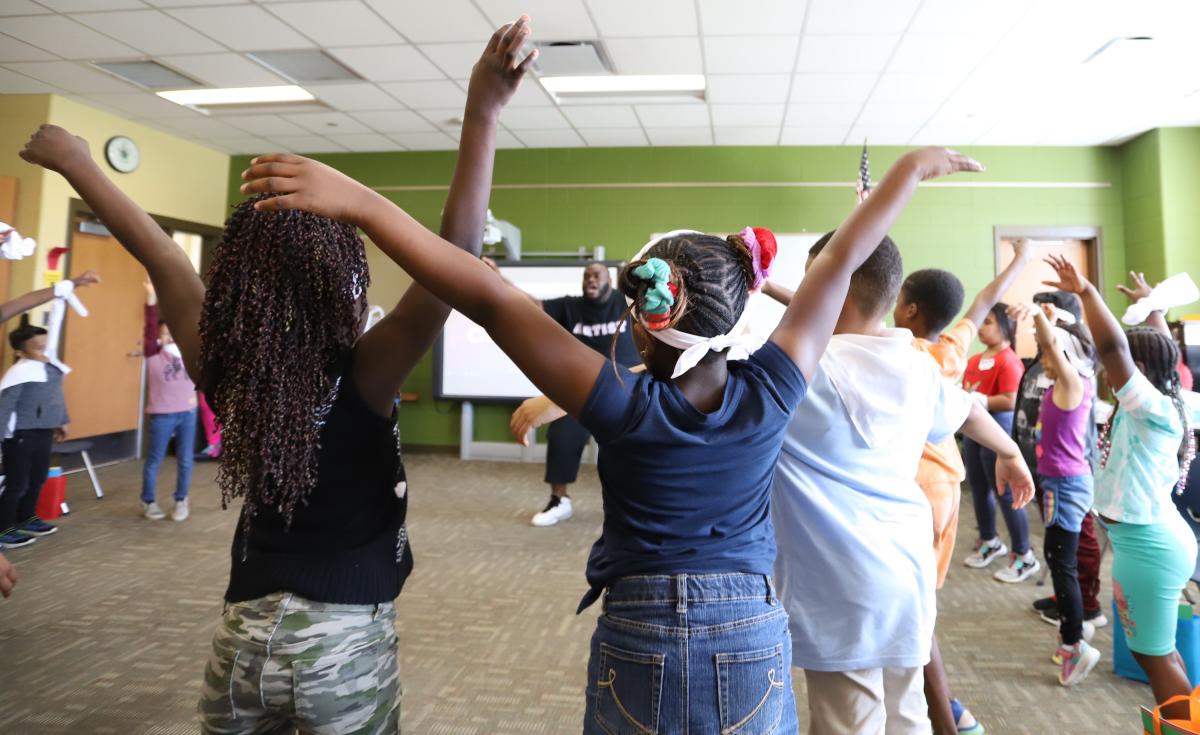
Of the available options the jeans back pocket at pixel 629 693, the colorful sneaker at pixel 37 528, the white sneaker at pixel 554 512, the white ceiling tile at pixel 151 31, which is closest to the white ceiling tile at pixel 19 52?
the white ceiling tile at pixel 151 31

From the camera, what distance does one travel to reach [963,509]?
5480mm

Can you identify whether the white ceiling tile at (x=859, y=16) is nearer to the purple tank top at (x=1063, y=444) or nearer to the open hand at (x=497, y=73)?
the purple tank top at (x=1063, y=444)

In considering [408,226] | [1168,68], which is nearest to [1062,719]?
[408,226]

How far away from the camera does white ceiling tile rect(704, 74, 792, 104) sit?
5137 mm

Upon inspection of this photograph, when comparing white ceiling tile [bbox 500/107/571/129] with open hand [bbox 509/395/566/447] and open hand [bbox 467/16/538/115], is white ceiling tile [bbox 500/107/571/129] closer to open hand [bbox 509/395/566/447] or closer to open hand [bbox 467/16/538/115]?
open hand [bbox 509/395/566/447]

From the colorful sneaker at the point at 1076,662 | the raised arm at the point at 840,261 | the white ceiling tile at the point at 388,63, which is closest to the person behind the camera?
the raised arm at the point at 840,261

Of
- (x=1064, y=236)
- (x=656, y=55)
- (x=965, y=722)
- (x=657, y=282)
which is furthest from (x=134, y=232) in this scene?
(x=1064, y=236)

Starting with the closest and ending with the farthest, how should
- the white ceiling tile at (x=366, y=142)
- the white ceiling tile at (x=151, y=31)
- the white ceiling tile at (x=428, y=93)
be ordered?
the white ceiling tile at (x=151, y=31), the white ceiling tile at (x=428, y=93), the white ceiling tile at (x=366, y=142)

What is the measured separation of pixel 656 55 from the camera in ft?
15.8

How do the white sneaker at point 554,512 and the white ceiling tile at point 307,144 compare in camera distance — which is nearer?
the white sneaker at point 554,512

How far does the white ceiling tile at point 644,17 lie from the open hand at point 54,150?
137 inches

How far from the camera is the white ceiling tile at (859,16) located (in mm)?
3971

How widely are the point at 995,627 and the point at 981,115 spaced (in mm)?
4561

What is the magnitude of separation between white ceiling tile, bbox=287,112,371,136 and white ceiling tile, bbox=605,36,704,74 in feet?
8.99
